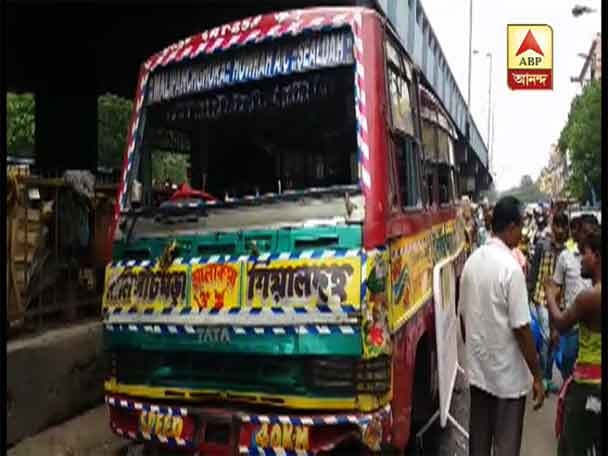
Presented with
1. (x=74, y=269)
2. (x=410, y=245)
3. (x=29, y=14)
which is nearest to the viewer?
(x=410, y=245)

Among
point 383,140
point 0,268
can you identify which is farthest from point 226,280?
point 0,268

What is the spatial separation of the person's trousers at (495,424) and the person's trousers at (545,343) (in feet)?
8.94

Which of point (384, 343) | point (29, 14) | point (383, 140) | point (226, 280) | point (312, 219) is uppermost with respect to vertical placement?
point (29, 14)

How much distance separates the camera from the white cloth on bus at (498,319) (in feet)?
12.2

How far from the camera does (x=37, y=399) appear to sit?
5.29m

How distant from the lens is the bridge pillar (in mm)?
15680

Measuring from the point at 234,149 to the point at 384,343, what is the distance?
1889 mm

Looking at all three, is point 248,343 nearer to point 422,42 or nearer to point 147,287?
point 147,287

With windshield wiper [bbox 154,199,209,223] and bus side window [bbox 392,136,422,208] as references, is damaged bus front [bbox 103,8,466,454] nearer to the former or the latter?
windshield wiper [bbox 154,199,209,223]

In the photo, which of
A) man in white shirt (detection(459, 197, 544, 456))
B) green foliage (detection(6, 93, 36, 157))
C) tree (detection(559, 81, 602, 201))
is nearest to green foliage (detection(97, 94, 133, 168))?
green foliage (detection(6, 93, 36, 157))

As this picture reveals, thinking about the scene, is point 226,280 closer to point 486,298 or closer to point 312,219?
Answer: point 312,219

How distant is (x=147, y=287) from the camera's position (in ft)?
13.3

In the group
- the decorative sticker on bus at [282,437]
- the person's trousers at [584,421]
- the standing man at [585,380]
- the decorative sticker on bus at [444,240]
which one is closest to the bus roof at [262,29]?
the standing man at [585,380]

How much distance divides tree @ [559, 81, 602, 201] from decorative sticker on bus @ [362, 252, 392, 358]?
36383 millimetres
